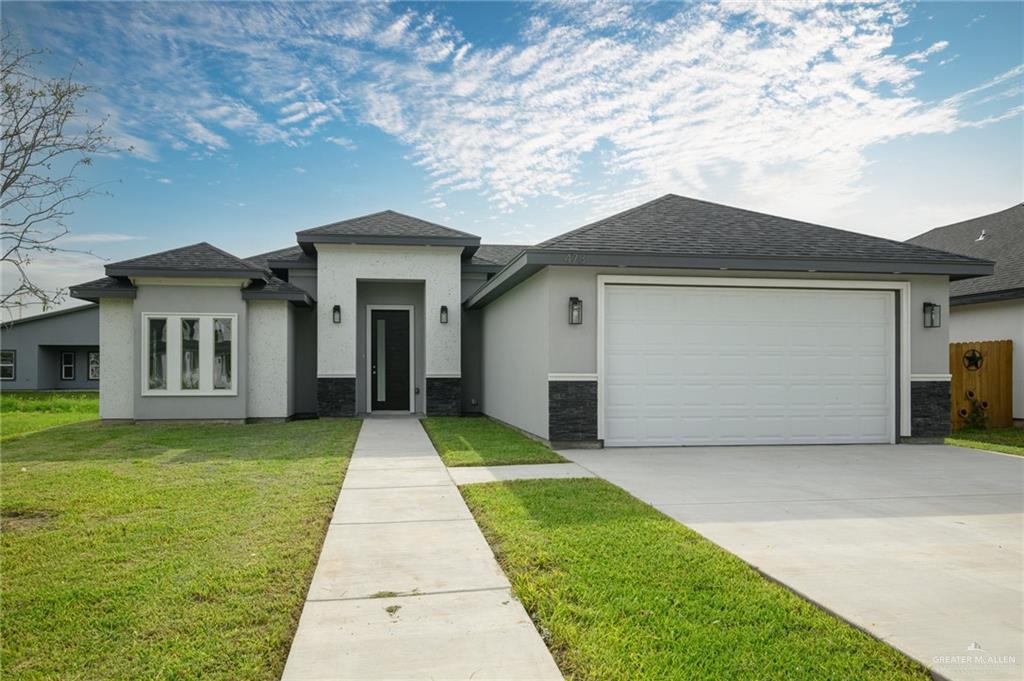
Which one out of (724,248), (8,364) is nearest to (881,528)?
(724,248)

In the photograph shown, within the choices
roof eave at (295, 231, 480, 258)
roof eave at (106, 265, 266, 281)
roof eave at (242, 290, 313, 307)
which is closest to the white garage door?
A: roof eave at (295, 231, 480, 258)

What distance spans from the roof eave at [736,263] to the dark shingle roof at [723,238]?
71mm

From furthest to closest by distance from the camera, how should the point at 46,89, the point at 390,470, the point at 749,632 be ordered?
the point at 390,470
the point at 46,89
the point at 749,632

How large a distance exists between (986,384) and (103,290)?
1794cm

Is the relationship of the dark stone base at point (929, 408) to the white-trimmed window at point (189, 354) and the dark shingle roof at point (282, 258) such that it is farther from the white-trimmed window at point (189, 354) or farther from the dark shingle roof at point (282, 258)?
the dark shingle roof at point (282, 258)

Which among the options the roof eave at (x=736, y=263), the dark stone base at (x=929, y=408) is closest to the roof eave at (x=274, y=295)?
the roof eave at (x=736, y=263)

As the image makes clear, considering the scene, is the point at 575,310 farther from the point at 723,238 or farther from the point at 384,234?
the point at 384,234

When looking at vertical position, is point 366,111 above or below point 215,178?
above

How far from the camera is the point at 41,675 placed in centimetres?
276

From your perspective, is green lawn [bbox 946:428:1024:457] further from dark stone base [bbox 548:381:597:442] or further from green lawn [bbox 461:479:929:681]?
green lawn [bbox 461:479:929:681]

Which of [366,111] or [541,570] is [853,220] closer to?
[366,111]

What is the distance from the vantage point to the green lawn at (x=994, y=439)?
9922 millimetres

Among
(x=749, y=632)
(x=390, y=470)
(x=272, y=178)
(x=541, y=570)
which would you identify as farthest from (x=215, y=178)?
(x=749, y=632)

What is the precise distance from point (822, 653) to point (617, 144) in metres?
11.4
